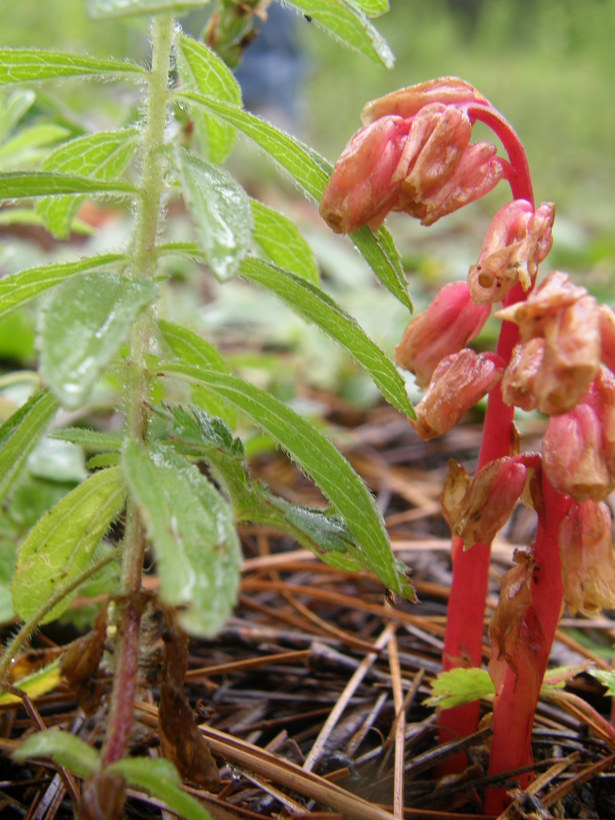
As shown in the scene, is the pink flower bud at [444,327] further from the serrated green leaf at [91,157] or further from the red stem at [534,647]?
the serrated green leaf at [91,157]

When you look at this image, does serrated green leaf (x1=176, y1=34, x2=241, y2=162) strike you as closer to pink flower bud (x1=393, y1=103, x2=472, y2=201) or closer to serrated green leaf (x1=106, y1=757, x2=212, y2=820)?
pink flower bud (x1=393, y1=103, x2=472, y2=201)

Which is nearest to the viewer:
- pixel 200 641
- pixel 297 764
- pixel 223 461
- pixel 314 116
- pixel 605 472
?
pixel 605 472

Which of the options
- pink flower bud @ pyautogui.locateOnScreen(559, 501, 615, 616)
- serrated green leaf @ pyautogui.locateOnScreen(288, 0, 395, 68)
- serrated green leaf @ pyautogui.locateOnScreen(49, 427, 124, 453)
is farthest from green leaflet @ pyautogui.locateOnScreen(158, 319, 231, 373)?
pink flower bud @ pyautogui.locateOnScreen(559, 501, 615, 616)

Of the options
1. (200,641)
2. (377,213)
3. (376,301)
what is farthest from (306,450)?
(376,301)

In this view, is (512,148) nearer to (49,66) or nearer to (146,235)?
(146,235)

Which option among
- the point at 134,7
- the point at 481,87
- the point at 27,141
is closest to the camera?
the point at 134,7

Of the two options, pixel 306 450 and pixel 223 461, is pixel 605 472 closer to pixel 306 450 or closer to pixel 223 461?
pixel 306 450

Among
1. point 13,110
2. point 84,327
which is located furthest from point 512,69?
point 84,327
